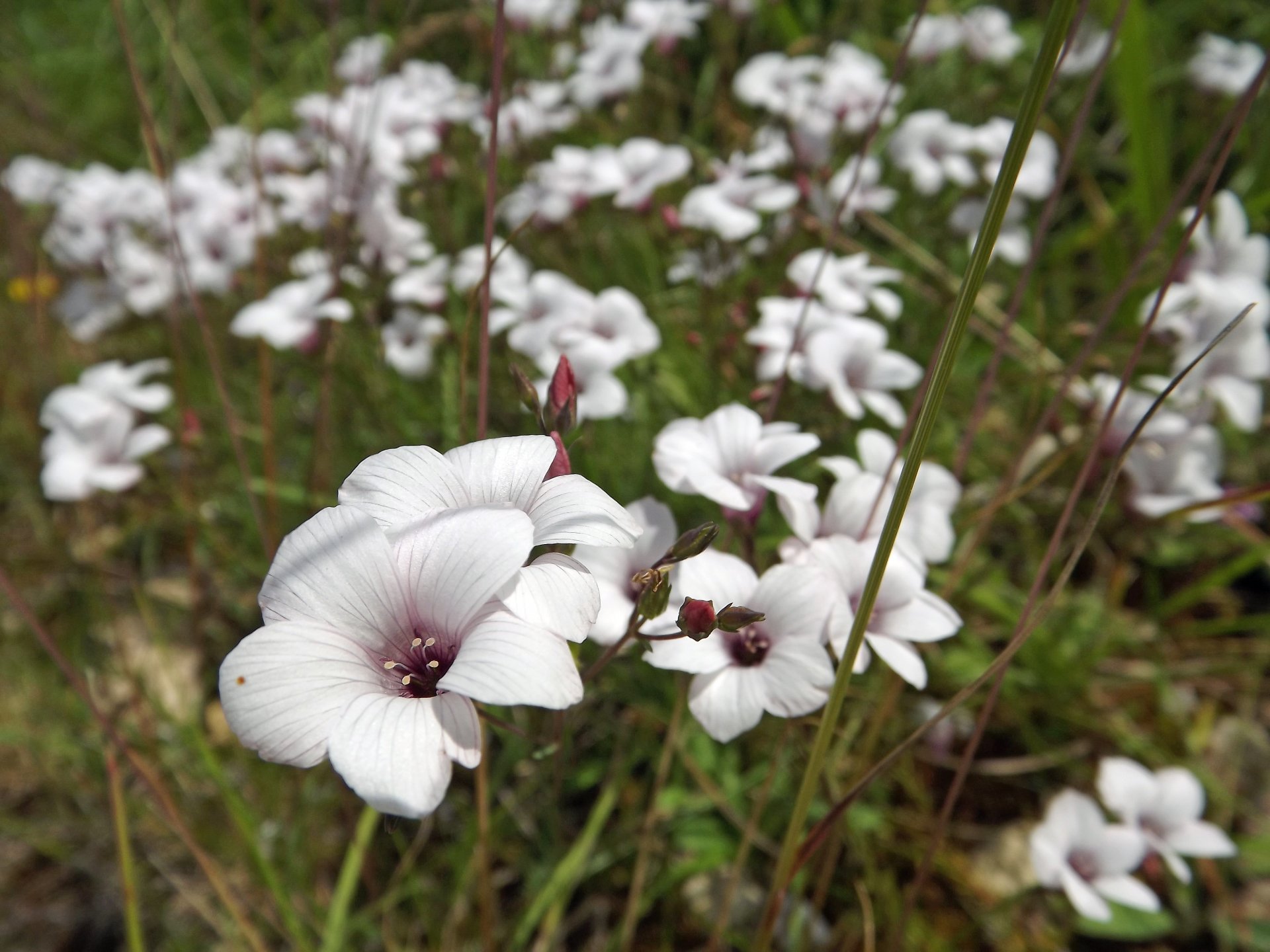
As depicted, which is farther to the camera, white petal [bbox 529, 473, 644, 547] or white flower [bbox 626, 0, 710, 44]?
white flower [bbox 626, 0, 710, 44]

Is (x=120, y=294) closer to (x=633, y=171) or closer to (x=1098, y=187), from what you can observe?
→ (x=633, y=171)

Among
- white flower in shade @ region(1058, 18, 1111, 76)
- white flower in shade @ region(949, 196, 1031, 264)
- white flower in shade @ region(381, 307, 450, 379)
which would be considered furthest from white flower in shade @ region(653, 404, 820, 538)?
white flower in shade @ region(1058, 18, 1111, 76)

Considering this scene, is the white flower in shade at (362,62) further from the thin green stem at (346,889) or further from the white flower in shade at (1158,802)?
the white flower in shade at (1158,802)

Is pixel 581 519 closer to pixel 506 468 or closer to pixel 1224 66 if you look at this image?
pixel 506 468

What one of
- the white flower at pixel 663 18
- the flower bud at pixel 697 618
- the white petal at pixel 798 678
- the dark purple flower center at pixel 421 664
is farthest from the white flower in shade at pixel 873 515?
the white flower at pixel 663 18

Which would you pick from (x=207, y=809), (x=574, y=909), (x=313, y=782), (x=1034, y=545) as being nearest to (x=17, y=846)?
(x=207, y=809)

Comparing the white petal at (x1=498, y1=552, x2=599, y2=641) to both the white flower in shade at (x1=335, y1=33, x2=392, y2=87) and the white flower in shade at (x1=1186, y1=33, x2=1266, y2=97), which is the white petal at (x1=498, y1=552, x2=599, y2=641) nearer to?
the white flower in shade at (x1=335, y1=33, x2=392, y2=87)
